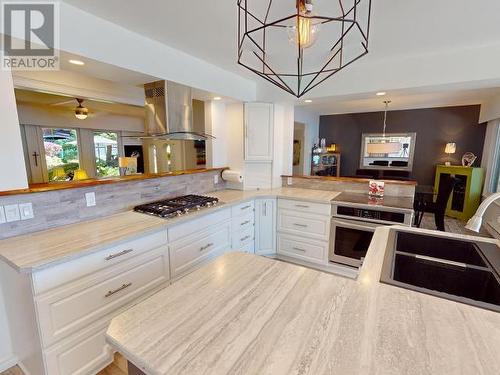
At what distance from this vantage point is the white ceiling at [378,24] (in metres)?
1.53

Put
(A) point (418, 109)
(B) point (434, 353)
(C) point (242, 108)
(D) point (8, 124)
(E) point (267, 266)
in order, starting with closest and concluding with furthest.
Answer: (B) point (434, 353) < (E) point (267, 266) < (D) point (8, 124) < (C) point (242, 108) < (A) point (418, 109)

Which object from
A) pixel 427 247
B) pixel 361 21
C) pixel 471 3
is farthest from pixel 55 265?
pixel 471 3

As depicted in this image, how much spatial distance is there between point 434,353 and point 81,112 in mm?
4670

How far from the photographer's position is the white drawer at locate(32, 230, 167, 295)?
129 centimetres

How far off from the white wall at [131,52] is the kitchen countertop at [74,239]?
1.19 metres

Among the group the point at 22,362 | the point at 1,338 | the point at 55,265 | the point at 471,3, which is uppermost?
the point at 471,3

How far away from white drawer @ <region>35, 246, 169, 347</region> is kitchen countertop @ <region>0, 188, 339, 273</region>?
19cm

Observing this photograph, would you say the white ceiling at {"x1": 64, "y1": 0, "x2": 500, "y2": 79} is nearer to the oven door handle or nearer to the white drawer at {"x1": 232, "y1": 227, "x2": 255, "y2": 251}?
the oven door handle

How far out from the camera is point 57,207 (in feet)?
5.85

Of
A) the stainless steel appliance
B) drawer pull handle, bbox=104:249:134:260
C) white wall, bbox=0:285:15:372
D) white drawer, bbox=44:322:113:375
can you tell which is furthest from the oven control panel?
white wall, bbox=0:285:15:372

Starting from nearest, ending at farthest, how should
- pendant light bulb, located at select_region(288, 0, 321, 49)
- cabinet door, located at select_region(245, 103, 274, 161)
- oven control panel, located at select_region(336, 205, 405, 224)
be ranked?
pendant light bulb, located at select_region(288, 0, 321, 49) < oven control panel, located at select_region(336, 205, 405, 224) < cabinet door, located at select_region(245, 103, 274, 161)

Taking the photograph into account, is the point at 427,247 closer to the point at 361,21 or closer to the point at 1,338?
the point at 361,21

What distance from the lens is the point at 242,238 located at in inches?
113

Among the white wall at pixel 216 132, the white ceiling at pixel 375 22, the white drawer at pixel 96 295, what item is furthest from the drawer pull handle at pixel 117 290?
the white wall at pixel 216 132
